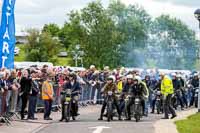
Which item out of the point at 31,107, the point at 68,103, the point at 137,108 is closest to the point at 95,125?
the point at 68,103

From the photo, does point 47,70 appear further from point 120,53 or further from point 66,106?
point 120,53

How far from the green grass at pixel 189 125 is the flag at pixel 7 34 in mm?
5759

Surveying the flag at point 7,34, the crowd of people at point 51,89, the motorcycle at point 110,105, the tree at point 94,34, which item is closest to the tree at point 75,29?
the tree at point 94,34

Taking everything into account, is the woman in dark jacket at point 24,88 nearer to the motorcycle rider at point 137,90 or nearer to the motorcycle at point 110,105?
the motorcycle at point 110,105

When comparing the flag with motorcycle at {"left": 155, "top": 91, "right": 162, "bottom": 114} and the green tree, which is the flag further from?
the green tree

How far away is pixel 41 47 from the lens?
85062mm

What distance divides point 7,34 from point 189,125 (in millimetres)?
7228

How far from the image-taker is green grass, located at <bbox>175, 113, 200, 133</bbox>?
20.4 m

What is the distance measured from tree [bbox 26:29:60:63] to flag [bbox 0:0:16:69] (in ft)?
203

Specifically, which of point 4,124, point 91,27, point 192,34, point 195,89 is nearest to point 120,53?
point 91,27

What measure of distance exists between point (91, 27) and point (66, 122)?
38.4 meters

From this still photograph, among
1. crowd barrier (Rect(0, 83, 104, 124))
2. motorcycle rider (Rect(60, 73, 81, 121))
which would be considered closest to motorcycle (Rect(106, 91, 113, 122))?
motorcycle rider (Rect(60, 73, 81, 121))

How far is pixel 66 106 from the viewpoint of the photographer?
78.3 ft

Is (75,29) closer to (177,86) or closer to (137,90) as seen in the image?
(177,86)
